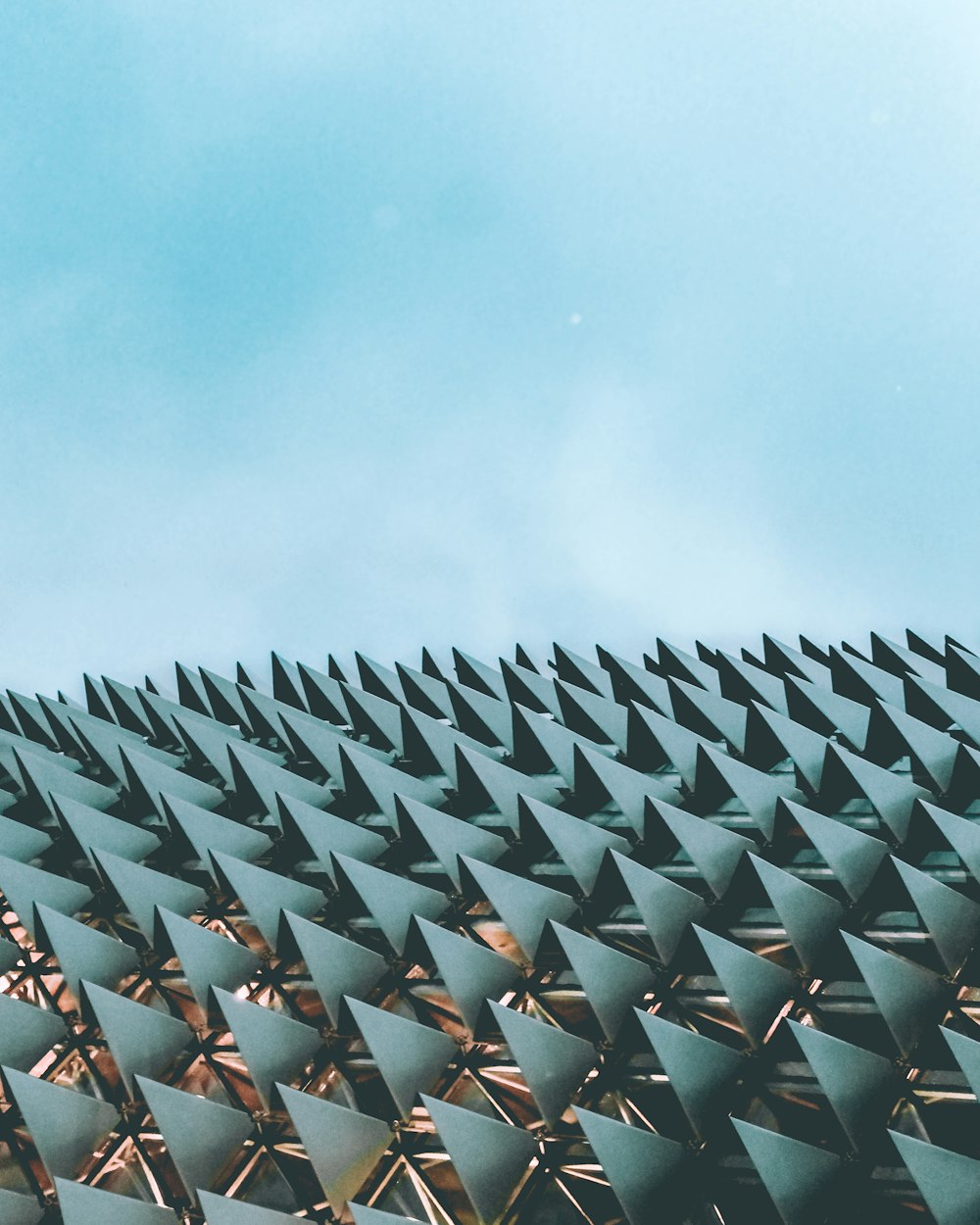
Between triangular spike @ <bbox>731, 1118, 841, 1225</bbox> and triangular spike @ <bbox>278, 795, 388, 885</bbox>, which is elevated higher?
triangular spike @ <bbox>278, 795, 388, 885</bbox>

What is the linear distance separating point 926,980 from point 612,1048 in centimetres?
311

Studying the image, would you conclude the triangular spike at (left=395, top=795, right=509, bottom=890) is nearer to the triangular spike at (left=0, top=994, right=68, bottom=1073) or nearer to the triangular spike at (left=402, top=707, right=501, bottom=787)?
the triangular spike at (left=402, top=707, right=501, bottom=787)

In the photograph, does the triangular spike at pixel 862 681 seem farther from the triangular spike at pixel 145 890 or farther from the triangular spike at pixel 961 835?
the triangular spike at pixel 145 890

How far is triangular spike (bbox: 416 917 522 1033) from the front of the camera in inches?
473

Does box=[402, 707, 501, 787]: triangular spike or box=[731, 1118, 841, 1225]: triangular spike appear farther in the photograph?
box=[402, 707, 501, 787]: triangular spike

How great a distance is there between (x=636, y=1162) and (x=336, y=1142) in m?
2.93

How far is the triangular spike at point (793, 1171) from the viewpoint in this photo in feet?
29.1

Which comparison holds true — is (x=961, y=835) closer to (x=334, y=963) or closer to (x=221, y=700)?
(x=334, y=963)

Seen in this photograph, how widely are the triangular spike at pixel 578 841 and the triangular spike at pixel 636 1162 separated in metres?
3.95

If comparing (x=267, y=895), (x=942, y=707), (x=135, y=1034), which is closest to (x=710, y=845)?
(x=942, y=707)

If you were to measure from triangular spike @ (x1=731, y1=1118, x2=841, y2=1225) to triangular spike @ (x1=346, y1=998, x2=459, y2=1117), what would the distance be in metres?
3.41

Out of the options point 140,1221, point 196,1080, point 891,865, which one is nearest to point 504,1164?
point 140,1221

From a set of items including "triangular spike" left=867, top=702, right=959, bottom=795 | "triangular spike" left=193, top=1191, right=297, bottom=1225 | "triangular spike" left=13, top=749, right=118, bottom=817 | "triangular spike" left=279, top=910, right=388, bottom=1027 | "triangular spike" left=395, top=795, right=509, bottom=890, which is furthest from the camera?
"triangular spike" left=13, top=749, right=118, bottom=817

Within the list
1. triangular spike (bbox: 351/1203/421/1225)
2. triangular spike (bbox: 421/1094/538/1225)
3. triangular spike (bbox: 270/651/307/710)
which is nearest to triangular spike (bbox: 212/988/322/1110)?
triangular spike (bbox: 421/1094/538/1225)
